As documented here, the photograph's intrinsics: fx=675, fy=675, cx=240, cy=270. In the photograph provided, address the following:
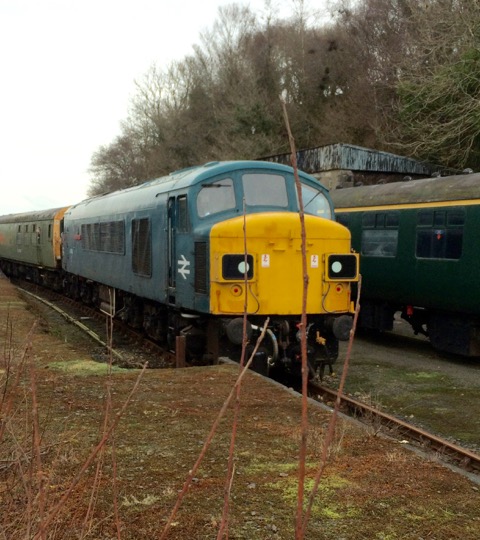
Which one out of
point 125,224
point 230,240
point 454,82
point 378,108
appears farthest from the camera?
point 378,108

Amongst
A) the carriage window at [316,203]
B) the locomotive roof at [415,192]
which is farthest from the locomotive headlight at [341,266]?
the locomotive roof at [415,192]

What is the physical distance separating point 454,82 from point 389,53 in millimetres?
13873

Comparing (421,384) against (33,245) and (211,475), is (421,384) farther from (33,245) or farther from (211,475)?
(33,245)

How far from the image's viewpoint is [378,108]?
3481cm

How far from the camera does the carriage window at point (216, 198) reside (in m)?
9.51

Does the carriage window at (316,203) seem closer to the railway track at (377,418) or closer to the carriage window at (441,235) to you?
the railway track at (377,418)

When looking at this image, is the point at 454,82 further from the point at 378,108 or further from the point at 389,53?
the point at 389,53

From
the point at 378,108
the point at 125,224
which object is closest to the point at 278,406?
the point at 125,224

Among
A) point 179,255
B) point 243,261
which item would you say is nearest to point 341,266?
point 243,261

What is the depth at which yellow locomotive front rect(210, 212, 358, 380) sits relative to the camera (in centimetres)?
886

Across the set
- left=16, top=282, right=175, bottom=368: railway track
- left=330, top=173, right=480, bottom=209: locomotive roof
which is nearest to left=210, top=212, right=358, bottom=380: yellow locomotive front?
left=16, top=282, right=175, bottom=368: railway track

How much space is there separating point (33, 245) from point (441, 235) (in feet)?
69.9

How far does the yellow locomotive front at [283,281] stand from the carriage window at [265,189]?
20.0 inches

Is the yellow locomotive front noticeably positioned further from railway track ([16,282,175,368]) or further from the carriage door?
railway track ([16,282,175,368])
